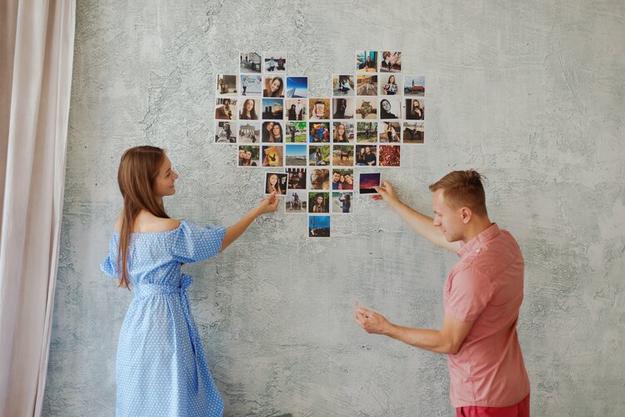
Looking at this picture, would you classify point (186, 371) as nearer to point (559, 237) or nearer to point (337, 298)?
point (337, 298)

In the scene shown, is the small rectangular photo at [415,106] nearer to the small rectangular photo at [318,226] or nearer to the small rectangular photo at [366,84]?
the small rectangular photo at [366,84]

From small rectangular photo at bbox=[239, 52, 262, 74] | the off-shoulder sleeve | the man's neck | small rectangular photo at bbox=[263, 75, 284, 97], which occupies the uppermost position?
small rectangular photo at bbox=[239, 52, 262, 74]

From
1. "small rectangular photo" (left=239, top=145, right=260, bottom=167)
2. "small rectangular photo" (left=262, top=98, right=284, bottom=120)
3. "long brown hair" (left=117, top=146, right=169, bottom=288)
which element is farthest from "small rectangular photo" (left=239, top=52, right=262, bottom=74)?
"long brown hair" (left=117, top=146, right=169, bottom=288)

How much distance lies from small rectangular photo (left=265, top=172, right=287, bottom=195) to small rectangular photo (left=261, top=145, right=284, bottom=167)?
1.9 inches

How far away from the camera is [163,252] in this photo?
7.97ft

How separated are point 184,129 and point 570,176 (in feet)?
6.29

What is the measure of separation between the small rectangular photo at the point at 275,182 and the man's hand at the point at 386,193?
45 centimetres

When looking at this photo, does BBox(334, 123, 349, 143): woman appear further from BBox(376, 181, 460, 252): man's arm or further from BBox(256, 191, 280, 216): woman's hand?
BBox(256, 191, 280, 216): woman's hand

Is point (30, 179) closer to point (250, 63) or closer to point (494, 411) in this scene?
point (250, 63)

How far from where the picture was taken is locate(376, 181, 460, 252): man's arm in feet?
8.93

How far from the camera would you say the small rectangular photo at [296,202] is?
290cm

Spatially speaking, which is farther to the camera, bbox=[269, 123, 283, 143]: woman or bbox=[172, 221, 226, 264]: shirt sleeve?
bbox=[269, 123, 283, 143]: woman

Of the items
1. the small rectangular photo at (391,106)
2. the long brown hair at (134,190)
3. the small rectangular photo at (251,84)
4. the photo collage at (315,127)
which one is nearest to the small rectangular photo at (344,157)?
the photo collage at (315,127)

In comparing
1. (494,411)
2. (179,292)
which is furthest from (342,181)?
(494,411)
